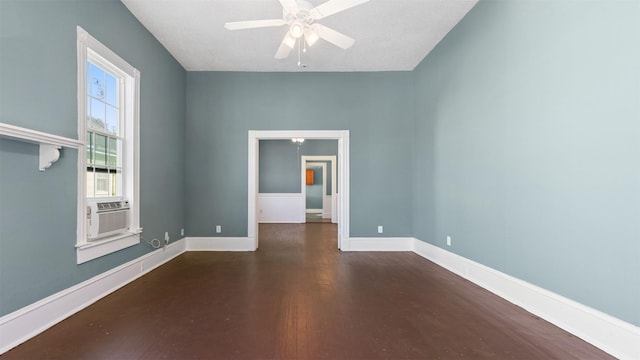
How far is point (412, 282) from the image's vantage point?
122 inches

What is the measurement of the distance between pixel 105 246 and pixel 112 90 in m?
1.69

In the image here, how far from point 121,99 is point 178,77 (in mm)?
1471

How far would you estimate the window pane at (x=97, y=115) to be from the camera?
2.67 meters

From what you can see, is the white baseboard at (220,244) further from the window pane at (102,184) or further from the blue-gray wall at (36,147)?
the window pane at (102,184)

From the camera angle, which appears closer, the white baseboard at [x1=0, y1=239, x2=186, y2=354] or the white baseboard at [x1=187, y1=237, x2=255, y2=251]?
the white baseboard at [x1=0, y1=239, x2=186, y2=354]

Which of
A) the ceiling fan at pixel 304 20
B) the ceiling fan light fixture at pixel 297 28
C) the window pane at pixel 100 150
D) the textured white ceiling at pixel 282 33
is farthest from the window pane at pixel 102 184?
the ceiling fan light fixture at pixel 297 28

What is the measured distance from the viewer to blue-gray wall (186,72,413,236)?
4648 millimetres

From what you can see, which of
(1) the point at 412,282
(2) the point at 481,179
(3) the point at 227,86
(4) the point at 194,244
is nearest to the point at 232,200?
(4) the point at 194,244

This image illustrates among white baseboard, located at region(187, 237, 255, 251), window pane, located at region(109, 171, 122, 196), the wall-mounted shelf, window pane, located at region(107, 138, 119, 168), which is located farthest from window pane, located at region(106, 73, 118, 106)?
white baseboard, located at region(187, 237, 255, 251)

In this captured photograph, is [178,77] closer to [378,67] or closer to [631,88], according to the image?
[378,67]

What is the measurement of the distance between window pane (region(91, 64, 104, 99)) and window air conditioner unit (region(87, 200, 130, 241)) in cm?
111

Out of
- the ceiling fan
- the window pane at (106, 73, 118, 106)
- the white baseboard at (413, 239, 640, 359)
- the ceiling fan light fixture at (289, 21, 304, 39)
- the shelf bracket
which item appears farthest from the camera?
the window pane at (106, 73, 118, 106)

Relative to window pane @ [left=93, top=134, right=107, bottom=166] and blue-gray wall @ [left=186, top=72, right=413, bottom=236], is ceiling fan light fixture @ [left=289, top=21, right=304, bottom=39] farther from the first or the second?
blue-gray wall @ [left=186, top=72, right=413, bottom=236]

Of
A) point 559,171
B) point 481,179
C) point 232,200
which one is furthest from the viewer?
point 232,200
